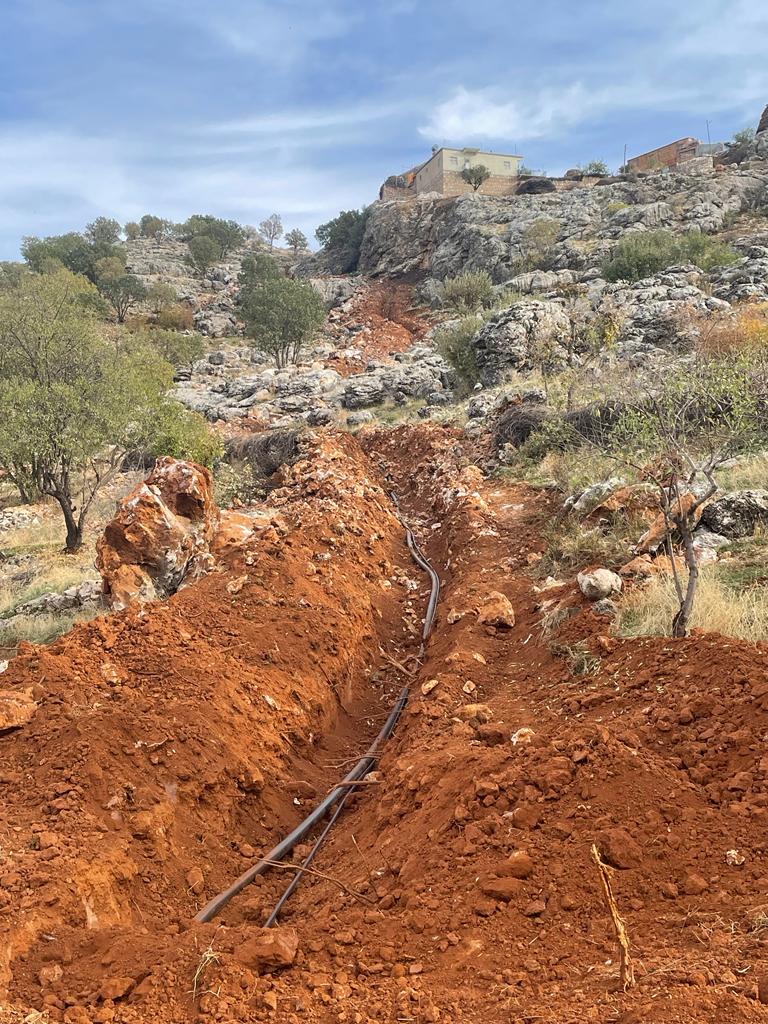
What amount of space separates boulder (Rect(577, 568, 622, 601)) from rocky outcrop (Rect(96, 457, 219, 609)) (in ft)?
14.6

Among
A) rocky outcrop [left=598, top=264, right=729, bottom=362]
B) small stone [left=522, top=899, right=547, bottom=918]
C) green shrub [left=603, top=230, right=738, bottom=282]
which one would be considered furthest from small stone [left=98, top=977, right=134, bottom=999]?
green shrub [left=603, top=230, right=738, bottom=282]

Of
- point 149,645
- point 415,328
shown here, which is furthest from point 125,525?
point 415,328

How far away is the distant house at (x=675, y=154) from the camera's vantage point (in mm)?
54406

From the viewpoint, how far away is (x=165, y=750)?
4551 mm

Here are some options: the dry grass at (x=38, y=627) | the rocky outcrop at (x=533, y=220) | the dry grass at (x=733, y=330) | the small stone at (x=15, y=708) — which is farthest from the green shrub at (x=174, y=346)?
the small stone at (x=15, y=708)

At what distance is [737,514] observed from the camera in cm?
665

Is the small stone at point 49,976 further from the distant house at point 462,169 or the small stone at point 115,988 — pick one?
the distant house at point 462,169

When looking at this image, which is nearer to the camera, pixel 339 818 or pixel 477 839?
pixel 477 839

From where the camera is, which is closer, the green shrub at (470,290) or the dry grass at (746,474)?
the dry grass at (746,474)

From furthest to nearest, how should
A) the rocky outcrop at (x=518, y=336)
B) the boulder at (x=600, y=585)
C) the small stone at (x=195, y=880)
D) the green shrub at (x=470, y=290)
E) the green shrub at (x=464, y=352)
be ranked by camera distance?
1. the green shrub at (x=470, y=290)
2. the green shrub at (x=464, y=352)
3. the rocky outcrop at (x=518, y=336)
4. the boulder at (x=600, y=585)
5. the small stone at (x=195, y=880)

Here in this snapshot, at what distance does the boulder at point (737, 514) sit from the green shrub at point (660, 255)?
866 inches

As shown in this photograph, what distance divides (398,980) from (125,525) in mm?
6314

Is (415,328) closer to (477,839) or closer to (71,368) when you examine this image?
(71,368)

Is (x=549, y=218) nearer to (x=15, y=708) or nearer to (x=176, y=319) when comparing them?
(x=176, y=319)
